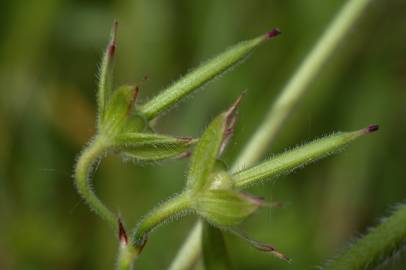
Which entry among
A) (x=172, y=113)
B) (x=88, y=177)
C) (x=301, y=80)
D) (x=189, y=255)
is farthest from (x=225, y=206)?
(x=172, y=113)

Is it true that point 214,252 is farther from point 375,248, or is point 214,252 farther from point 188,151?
point 375,248

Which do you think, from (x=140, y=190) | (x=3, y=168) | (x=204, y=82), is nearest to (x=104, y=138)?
(x=204, y=82)

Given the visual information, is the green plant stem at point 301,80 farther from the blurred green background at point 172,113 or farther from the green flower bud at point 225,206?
the blurred green background at point 172,113

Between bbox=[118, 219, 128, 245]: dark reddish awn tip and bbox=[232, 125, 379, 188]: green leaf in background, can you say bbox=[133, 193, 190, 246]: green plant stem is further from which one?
bbox=[232, 125, 379, 188]: green leaf in background

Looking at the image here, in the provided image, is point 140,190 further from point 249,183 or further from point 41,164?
point 249,183

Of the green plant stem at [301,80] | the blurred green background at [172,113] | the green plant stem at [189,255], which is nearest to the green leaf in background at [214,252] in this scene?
the green plant stem at [189,255]
